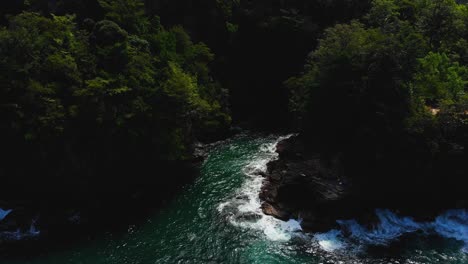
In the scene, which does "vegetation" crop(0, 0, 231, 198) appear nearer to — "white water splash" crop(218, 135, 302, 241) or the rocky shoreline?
"white water splash" crop(218, 135, 302, 241)

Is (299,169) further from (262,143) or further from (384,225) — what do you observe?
(262,143)

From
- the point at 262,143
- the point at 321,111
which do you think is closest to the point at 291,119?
the point at 262,143

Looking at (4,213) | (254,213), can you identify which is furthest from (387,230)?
(4,213)

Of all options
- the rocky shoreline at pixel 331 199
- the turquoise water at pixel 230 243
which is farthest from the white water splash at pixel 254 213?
the rocky shoreline at pixel 331 199

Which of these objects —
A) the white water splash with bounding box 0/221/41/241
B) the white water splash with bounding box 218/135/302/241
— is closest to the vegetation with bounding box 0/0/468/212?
the white water splash with bounding box 0/221/41/241

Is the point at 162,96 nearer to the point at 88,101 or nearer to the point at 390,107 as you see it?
the point at 88,101

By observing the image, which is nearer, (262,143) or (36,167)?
(36,167)
